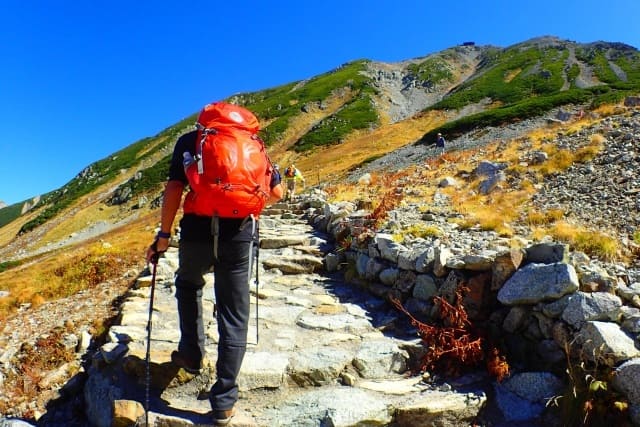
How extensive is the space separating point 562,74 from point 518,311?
7579 centimetres

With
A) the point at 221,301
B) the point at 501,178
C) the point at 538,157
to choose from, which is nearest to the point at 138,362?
the point at 221,301

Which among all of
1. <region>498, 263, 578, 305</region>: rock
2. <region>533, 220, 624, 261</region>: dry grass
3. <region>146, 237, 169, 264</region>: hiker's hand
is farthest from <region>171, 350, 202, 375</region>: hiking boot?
<region>533, 220, 624, 261</region>: dry grass

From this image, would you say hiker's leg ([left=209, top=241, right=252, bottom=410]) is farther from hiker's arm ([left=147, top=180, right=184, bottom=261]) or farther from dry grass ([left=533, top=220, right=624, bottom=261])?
dry grass ([left=533, top=220, right=624, bottom=261])

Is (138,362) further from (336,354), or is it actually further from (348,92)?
(348,92)

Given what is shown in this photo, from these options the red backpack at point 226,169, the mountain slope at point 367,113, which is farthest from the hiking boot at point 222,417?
the mountain slope at point 367,113

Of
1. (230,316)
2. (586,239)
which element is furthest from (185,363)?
(586,239)

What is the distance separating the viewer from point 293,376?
14.4 ft

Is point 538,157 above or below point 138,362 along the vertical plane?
above

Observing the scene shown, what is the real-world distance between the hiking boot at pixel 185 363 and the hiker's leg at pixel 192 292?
0.04 meters

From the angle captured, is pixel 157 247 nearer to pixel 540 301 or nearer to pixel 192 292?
pixel 192 292

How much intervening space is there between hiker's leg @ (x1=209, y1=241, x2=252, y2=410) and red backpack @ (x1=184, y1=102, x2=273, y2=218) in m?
0.34

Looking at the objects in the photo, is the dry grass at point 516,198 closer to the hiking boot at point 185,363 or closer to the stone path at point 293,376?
the stone path at point 293,376

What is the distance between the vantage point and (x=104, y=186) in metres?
67.4

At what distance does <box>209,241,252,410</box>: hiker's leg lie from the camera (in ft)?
11.5
